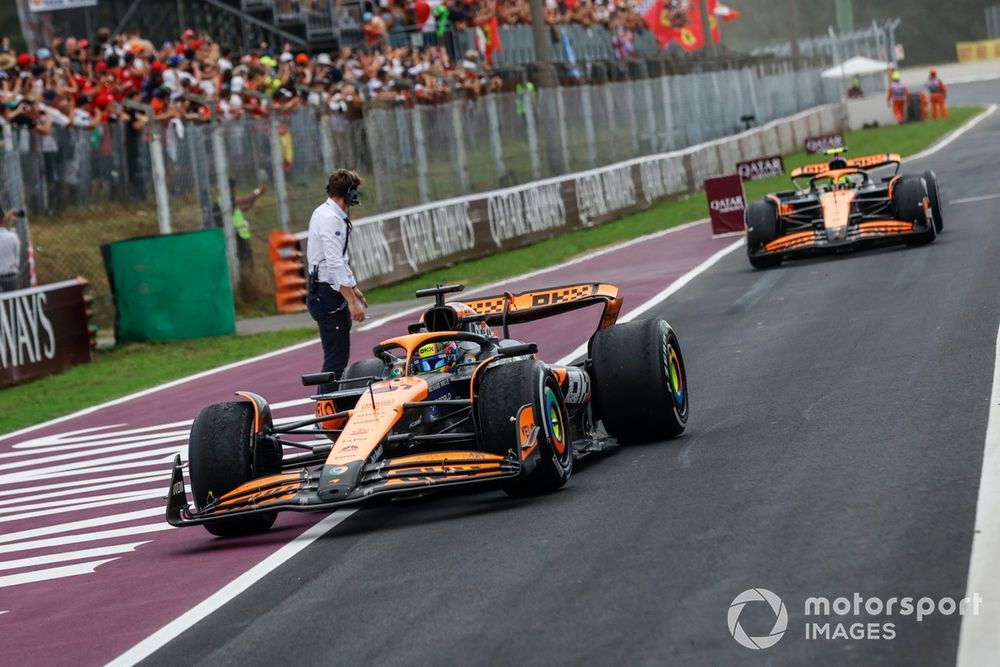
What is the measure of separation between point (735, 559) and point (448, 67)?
98.2ft

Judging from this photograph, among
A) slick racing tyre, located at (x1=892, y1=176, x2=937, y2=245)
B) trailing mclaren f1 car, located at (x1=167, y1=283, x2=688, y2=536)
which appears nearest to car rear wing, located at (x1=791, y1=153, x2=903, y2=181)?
slick racing tyre, located at (x1=892, y1=176, x2=937, y2=245)

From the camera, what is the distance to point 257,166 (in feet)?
81.7

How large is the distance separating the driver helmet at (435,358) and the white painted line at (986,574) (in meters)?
3.10

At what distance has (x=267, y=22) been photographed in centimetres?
3800

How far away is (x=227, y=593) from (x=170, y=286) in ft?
46.8

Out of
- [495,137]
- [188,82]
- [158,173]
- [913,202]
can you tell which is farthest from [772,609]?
[495,137]

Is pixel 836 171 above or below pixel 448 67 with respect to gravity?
below

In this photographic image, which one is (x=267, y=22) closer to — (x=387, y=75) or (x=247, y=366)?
(x=387, y=75)

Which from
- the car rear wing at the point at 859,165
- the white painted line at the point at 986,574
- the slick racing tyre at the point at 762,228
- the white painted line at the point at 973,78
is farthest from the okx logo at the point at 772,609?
the white painted line at the point at 973,78

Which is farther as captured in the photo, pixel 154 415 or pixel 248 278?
pixel 248 278

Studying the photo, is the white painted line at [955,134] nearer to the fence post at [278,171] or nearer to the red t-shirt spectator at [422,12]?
the red t-shirt spectator at [422,12]

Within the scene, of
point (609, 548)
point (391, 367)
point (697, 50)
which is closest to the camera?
point (609, 548)

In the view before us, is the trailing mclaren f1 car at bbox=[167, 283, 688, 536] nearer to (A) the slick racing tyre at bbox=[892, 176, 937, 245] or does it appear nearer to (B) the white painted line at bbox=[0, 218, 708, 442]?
(B) the white painted line at bbox=[0, 218, 708, 442]

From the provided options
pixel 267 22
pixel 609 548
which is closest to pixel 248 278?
pixel 267 22
